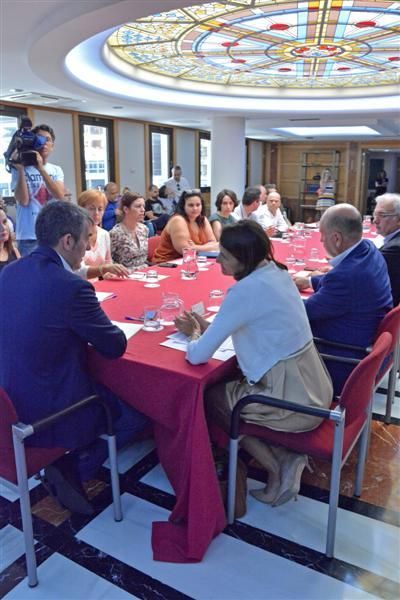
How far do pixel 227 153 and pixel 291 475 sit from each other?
751 cm

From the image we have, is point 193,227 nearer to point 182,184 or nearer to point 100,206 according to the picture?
point 100,206

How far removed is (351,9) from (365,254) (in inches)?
108

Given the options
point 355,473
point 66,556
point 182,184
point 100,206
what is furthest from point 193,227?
point 182,184

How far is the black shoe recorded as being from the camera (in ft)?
6.22

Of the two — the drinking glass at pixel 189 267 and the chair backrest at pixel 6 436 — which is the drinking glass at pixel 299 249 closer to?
the drinking glass at pixel 189 267

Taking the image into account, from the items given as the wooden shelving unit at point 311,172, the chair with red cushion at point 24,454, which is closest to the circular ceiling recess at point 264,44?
the chair with red cushion at point 24,454

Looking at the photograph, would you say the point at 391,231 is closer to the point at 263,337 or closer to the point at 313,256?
the point at 313,256

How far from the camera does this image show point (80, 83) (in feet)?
18.0

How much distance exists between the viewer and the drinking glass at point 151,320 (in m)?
2.10

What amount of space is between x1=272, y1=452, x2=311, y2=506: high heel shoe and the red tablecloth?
0.29m

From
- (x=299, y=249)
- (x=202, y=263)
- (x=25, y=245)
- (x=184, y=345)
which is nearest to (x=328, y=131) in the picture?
(x=299, y=249)

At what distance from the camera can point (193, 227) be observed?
4227mm

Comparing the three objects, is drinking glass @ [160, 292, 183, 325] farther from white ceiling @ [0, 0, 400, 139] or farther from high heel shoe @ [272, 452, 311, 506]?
white ceiling @ [0, 0, 400, 139]

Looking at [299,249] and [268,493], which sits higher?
[299,249]
